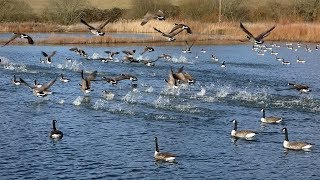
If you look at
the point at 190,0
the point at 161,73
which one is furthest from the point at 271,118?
the point at 190,0

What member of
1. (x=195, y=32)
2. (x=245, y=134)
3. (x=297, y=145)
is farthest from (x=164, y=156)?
(x=195, y=32)

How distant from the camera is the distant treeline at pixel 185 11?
7725 centimetres

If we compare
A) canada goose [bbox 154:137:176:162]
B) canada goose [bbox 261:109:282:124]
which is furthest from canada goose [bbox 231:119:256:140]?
canada goose [bbox 154:137:176:162]

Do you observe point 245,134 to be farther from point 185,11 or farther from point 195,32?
point 185,11

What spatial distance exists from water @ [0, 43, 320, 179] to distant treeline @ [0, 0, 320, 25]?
36.7 metres

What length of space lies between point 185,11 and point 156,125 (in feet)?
187

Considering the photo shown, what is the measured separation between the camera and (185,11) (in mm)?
79688

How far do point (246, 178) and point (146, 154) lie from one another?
12.7ft

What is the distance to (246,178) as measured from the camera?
17.1 meters

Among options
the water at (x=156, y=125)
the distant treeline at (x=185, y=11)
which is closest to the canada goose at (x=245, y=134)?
the water at (x=156, y=125)

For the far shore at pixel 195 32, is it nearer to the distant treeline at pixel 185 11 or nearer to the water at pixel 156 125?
the distant treeline at pixel 185 11

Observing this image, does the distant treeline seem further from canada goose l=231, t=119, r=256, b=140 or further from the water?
canada goose l=231, t=119, r=256, b=140

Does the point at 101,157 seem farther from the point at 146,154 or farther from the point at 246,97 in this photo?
the point at 246,97

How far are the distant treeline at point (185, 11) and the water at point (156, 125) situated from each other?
36652 mm
